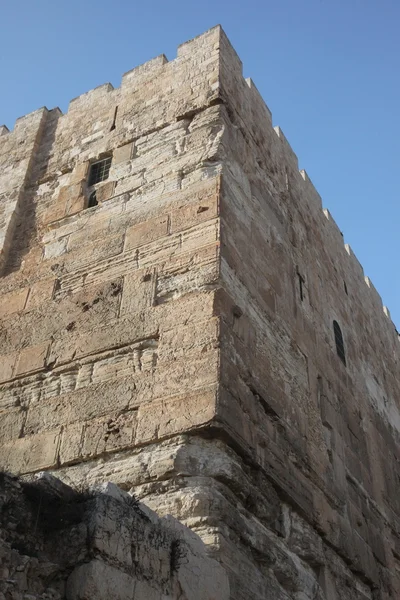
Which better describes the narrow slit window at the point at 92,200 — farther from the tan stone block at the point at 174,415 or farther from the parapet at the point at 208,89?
the tan stone block at the point at 174,415

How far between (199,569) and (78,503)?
0.88 meters

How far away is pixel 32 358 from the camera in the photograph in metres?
6.25

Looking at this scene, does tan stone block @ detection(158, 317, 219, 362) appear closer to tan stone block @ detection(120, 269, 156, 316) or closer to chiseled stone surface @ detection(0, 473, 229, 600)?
tan stone block @ detection(120, 269, 156, 316)

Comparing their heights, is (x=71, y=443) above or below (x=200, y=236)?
below

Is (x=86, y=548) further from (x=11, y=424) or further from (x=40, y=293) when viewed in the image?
(x=40, y=293)

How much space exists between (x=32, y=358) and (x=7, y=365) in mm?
259

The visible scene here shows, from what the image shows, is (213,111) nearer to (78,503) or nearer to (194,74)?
(194,74)

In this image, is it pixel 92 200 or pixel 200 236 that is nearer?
pixel 200 236

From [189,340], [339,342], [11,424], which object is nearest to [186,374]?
[189,340]

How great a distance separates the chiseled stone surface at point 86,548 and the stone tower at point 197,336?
2.10 feet

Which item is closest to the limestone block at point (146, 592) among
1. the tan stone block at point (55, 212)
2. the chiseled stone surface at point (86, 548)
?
the chiseled stone surface at point (86, 548)

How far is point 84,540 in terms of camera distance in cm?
346

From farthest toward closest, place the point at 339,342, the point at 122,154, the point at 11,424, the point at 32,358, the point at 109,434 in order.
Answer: the point at 339,342 < the point at 122,154 < the point at 32,358 < the point at 11,424 < the point at 109,434

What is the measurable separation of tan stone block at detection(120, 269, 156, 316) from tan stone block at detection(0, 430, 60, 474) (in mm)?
1192
